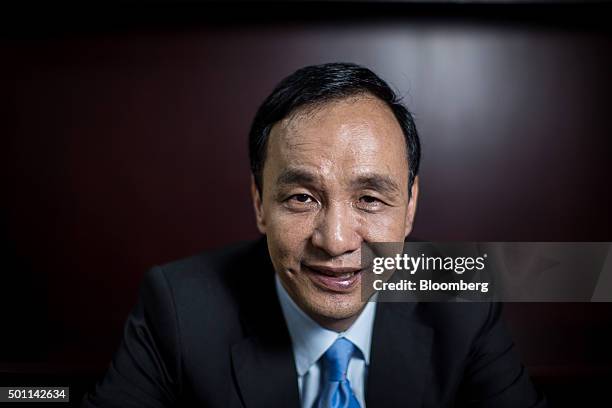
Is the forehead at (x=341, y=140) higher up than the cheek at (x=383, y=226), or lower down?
higher up

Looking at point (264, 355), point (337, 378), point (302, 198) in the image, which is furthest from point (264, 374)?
point (302, 198)

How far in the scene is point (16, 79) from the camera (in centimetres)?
161

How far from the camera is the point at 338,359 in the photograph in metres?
1.06

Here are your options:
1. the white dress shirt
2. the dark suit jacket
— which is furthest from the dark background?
the white dress shirt

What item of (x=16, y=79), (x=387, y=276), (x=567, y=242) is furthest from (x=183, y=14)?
(x=567, y=242)

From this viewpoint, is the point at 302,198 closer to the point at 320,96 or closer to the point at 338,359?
the point at 320,96

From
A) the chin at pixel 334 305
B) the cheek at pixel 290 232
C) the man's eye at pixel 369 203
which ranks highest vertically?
the man's eye at pixel 369 203

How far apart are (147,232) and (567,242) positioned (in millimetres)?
1261

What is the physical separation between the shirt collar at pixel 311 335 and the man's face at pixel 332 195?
0.41ft

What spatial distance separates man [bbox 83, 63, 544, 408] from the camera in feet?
3.06

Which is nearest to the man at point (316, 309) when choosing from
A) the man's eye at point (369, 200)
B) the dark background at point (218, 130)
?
the man's eye at point (369, 200)

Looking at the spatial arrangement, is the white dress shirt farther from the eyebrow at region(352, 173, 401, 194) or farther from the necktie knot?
the eyebrow at region(352, 173, 401, 194)

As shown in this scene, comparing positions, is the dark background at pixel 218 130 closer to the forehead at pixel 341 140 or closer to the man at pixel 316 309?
the man at pixel 316 309

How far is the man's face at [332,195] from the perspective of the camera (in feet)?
2.99
